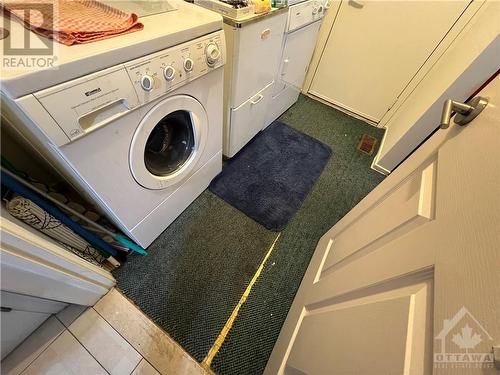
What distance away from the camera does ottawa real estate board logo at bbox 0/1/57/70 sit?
467 millimetres

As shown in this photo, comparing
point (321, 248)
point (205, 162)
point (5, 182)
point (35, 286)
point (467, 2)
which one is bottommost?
point (321, 248)

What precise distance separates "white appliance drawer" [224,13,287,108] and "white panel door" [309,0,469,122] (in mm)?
923

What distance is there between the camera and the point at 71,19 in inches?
23.5

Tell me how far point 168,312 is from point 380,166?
1.79 meters

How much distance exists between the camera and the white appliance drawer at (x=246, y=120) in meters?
1.36

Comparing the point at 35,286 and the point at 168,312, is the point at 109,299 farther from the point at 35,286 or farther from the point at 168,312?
the point at 35,286

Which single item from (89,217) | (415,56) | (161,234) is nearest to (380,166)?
(415,56)

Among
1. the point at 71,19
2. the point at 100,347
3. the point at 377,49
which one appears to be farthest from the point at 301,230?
the point at 377,49

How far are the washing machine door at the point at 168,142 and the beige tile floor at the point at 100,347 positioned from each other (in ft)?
2.08

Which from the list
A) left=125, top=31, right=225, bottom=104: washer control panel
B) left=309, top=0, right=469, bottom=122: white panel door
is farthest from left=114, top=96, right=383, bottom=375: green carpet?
left=309, top=0, right=469, bottom=122: white panel door

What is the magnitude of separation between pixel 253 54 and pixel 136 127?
2.42 ft

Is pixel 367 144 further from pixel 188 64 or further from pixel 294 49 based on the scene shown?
→ pixel 188 64

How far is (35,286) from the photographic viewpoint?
689 mm
